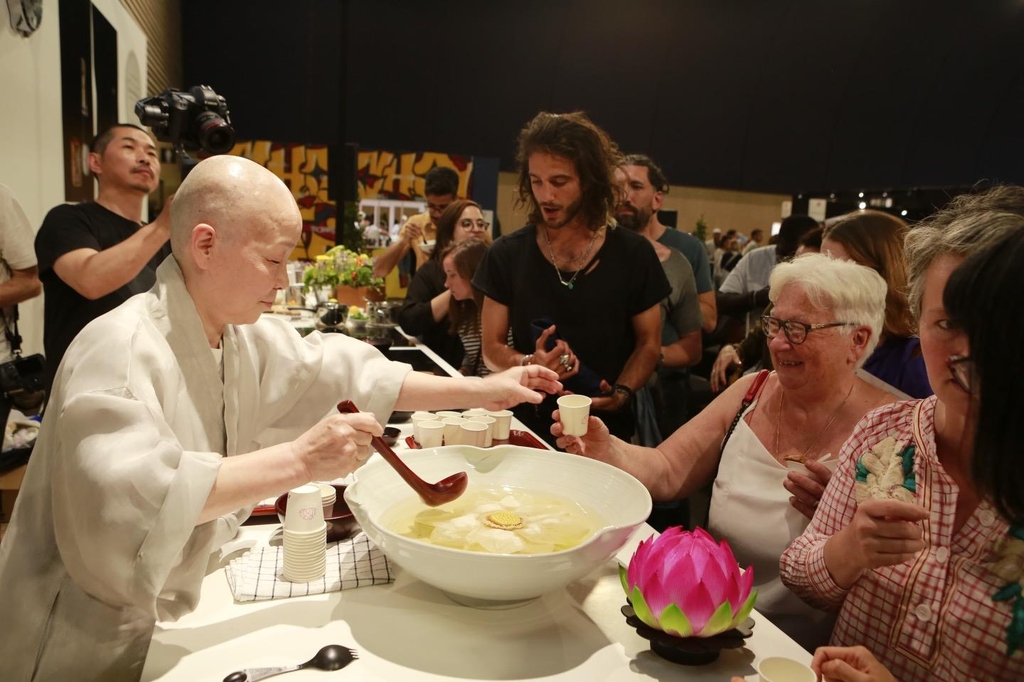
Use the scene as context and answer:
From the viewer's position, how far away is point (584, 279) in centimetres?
256

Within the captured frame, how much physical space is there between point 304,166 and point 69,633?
31.6 feet

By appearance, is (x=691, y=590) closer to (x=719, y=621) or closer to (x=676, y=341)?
(x=719, y=621)

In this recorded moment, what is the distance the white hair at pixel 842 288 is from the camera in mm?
1760

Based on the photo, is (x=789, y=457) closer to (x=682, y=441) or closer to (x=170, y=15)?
(x=682, y=441)

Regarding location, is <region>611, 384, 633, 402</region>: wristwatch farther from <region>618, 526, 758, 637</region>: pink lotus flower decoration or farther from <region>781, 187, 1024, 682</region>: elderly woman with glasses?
<region>618, 526, 758, 637</region>: pink lotus flower decoration

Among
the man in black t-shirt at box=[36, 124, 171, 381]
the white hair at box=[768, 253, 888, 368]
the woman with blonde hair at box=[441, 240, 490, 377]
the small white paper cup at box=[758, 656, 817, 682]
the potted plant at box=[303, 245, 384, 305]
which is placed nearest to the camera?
the small white paper cup at box=[758, 656, 817, 682]

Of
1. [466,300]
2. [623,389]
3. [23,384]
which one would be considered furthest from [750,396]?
[23,384]

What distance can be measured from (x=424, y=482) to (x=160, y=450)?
462mm

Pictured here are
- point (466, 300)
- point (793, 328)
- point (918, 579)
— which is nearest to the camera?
point (918, 579)

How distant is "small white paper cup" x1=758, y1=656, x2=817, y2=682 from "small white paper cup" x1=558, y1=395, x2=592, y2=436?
75 centimetres

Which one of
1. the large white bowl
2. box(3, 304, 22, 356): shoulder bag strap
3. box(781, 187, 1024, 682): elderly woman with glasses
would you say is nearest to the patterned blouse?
box(781, 187, 1024, 682): elderly woman with glasses

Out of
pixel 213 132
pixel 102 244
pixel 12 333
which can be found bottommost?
pixel 12 333

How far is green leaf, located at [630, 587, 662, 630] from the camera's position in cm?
106

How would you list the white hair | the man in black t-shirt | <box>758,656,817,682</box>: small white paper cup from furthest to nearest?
1. the man in black t-shirt
2. the white hair
3. <box>758,656,817,682</box>: small white paper cup
